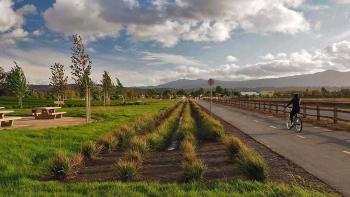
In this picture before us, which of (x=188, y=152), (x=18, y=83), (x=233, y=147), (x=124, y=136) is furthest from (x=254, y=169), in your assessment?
(x=18, y=83)

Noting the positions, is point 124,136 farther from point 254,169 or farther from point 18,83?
point 18,83

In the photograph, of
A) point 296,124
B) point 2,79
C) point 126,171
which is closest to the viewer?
point 126,171

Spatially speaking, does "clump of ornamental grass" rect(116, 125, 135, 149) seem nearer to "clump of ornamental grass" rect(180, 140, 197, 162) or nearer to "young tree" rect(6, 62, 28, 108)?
"clump of ornamental grass" rect(180, 140, 197, 162)

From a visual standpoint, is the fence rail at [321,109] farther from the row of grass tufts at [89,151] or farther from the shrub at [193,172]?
the shrub at [193,172]

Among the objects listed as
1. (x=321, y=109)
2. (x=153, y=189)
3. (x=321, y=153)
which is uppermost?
(x=321, y=109)

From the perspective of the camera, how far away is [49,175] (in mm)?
8984

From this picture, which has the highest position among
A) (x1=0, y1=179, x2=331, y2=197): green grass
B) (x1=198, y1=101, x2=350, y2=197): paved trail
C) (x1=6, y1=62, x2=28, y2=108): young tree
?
(x1=6, y1=62, x2=28, y2=108): young tree

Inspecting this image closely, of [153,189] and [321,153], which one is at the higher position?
[153,189]

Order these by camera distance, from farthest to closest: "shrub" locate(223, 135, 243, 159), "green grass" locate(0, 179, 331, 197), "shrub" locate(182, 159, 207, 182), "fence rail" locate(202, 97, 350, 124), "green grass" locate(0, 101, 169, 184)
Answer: "fence rail" locate(202, 97, 350, 124)
"shrub" locate(223, 135, 243, 159)
"green grass" locate(0, 101, 169, 184)
"shrub" locate(182, 159, 207, 182)
"green grass" locate(0, 179, 331, 197)

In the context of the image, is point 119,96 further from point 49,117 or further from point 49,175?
point 49,175

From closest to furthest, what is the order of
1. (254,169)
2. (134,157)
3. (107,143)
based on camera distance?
1. (254,169)
2. (134,157)
3. (107,143)

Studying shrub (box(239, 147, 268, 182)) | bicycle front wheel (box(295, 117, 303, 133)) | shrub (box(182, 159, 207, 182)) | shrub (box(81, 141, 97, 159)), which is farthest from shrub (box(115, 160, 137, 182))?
bicycle front wheel (box(295, 117, 303, 133))

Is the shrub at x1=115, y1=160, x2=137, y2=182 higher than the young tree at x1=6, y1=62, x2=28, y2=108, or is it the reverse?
the young tree at x1=6, y1=62, x2=28, y2=108

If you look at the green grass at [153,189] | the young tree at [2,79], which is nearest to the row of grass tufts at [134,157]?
the green grass at [153,189]
